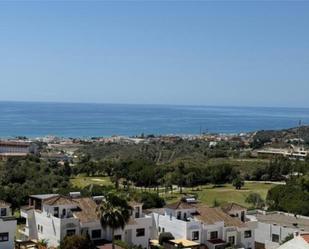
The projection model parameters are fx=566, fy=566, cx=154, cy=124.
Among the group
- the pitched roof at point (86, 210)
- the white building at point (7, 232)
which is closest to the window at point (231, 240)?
the pitched roof at point (86, 210)

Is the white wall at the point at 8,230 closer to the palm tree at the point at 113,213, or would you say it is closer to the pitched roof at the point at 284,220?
the palm tree at the point at 113,213

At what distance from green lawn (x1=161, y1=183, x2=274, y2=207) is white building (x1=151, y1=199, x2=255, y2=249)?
82.6 feet

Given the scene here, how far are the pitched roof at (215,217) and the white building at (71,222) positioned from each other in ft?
12.6

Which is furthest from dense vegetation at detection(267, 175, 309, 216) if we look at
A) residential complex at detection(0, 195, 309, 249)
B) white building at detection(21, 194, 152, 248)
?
white building at detection(21, 194, 152, 248)

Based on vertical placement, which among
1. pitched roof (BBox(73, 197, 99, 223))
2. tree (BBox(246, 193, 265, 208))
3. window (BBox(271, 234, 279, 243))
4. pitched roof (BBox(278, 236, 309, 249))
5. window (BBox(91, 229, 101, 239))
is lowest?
tree (BBox(246, 193, 265, 208))

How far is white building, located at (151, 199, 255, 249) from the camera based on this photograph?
130 feet

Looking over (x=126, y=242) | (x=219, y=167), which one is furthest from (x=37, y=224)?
(x=219, y=167)

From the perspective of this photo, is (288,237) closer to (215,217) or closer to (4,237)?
(215,217)

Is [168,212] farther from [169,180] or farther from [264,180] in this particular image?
[264,180]

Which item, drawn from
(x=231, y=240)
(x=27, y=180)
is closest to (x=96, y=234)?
(x=231, y=240)

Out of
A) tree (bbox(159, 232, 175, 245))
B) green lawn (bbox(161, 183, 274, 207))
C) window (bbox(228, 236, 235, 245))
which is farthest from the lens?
green lawn (bbox(161, 183, 274, 207))

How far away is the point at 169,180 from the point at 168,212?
4156 cm

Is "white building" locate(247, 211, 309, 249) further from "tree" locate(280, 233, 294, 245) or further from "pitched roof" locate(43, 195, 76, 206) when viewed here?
"pitched roof" locate(43, 195, 76, 206)

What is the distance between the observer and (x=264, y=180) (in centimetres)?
9612
